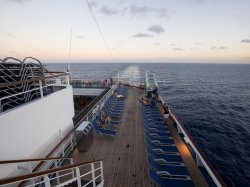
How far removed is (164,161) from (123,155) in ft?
5.08

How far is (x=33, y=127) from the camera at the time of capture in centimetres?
493

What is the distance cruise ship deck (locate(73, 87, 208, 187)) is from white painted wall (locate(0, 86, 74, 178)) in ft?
4.31

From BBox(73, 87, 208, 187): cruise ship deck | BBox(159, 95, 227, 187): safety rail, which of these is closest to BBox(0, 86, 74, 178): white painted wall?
BBox(73, 87, 208, 187): cruise ship deck

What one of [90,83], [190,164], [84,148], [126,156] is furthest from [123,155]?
[90,83]

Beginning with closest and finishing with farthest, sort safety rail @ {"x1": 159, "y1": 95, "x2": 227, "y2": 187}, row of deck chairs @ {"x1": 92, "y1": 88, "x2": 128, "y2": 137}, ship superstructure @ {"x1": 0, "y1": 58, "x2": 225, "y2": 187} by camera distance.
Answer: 1. ship superstructure @ {"x1": 0, "y1": 58, "x2": 225, "y2": 187}
2. safety rail @ {"x1": 159, "y1": 95, "x2": 227, "y2": 187}
3. row of deck chairs @ {"x1": 92, "y1": 88, "x2": 128, "y2": 137}

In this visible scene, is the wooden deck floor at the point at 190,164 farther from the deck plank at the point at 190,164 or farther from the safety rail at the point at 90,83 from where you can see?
the safety rail at the point at 90,83

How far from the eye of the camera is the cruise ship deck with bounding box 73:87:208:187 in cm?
548

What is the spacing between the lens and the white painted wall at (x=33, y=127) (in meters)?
4.00

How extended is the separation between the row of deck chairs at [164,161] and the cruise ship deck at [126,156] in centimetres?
37

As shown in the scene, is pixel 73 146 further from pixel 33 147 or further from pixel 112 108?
pixel 112 108

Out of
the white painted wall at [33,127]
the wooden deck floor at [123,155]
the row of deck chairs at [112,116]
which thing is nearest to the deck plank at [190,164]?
the wooden deck floor at [123,155]

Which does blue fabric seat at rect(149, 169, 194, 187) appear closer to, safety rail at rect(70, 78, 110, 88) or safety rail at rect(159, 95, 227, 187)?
safety rail at rect(159, 95, 227, 187)

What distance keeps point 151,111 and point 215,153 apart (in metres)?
5.81

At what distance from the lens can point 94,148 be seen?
7.22 metres
